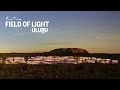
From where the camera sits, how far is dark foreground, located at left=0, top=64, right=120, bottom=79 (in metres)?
3.13

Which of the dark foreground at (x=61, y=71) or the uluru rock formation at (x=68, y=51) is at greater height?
the uluru rock formation at (x=68, y=51)

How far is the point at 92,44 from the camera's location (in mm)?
3197

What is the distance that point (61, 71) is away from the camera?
123 inches

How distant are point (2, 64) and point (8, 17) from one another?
73 centimetres

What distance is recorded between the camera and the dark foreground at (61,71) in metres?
3.13

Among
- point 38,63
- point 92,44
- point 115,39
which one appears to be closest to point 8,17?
point 38,63

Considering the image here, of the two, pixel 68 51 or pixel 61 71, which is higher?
pixel 68 51

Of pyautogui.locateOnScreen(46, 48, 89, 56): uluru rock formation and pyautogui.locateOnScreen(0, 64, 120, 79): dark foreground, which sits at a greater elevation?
pyautogui.locateOnScreen(46, 48, 89, 56): uluru rock formation
